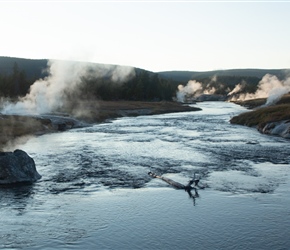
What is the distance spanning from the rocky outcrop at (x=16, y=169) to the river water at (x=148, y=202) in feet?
3.30

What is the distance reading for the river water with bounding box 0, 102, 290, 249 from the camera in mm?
18859

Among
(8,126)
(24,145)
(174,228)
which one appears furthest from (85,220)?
(8,126)

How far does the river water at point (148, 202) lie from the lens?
18.9 metres

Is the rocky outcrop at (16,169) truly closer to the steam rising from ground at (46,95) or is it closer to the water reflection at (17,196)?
the water reflection at (17,196)

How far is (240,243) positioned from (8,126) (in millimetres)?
49616

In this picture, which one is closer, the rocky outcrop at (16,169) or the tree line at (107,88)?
the rocky outcrop at (16,169)

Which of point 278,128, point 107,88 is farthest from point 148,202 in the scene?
point 107,88

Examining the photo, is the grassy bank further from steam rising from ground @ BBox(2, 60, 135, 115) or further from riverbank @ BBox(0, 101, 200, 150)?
steam rising from ground @ BBox(2, 60, 135, 115)

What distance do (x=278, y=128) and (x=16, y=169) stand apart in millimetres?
43412

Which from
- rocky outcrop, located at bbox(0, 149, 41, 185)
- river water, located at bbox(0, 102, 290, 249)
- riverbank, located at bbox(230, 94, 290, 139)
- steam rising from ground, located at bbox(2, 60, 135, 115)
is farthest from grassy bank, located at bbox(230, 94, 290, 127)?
rocky outcrop, located at bbox(0, 149, 41, 185)

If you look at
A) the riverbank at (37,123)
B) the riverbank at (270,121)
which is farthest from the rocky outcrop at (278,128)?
the riverbank at (37,123)

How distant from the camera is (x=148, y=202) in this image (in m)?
24.6

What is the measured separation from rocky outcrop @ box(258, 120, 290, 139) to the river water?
1480 centimetres

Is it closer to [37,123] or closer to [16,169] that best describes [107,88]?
[37,123]
